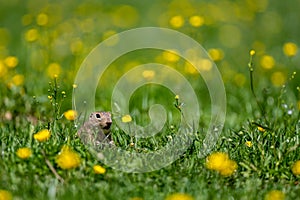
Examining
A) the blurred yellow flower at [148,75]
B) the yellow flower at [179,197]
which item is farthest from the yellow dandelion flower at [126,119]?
the blurred yellow flower at [148,75]

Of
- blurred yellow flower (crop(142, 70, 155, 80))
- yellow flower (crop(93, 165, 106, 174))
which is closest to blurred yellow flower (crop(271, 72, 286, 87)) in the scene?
blurred yellow flower (crop(142, 70, 155, 80))

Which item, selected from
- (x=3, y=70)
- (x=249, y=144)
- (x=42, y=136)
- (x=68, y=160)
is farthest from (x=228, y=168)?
(x=3, y=70)

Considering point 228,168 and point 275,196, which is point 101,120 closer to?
point 228,168

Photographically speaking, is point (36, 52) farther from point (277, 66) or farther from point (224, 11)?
point (224, 11)

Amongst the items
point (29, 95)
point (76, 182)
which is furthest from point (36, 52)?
point (76, 182)

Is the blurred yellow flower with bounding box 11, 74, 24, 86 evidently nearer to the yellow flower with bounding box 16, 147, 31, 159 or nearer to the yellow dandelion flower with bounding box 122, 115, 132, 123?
the yellow dandelion flower with bounding box 122, 115, 132, 123

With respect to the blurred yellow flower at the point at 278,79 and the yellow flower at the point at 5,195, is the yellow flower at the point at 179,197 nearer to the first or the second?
the yellow flower at the point at 5,195
